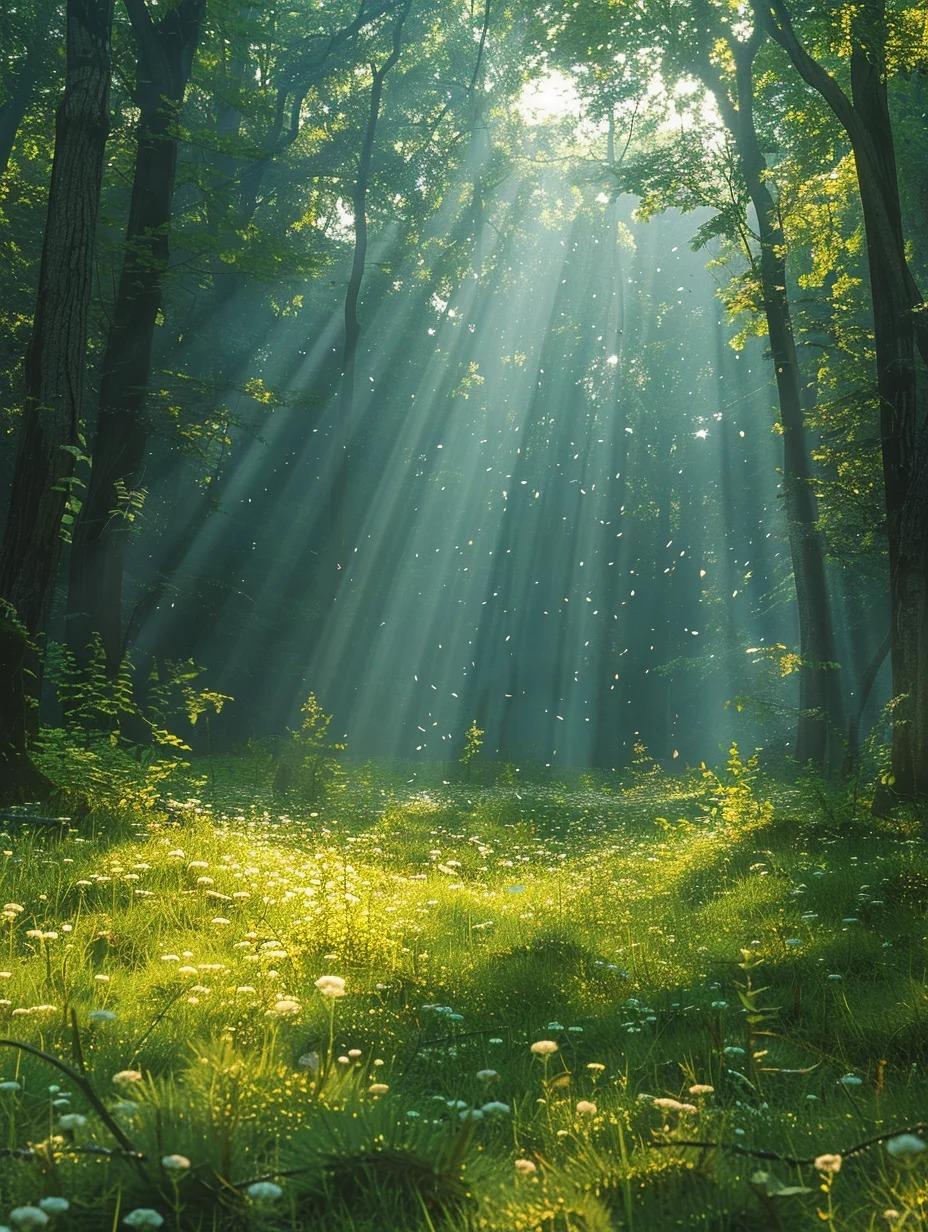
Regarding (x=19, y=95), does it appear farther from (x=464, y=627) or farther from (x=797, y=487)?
(x=464, y=627)

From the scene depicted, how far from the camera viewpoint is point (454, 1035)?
→ 413 centimetres

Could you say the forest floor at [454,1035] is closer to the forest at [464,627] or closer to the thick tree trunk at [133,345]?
the forest at [464,627]

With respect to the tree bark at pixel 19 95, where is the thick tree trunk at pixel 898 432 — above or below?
below

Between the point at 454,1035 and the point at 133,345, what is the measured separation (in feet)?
41.8

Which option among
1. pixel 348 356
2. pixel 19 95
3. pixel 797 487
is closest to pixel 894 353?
pixel 797 487

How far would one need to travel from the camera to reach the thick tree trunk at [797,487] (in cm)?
1848

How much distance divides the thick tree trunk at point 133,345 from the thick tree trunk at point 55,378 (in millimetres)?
4277

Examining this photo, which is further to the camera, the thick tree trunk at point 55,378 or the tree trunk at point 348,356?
the tree trunk at point 348,356

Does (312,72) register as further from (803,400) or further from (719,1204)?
(719,1204)

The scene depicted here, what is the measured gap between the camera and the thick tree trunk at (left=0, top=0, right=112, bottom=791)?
8.48 metres

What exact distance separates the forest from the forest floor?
28 mm

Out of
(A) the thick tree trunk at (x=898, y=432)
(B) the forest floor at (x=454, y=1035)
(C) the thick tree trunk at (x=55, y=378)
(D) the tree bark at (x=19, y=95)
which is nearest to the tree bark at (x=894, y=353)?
(A) the thick tree trunk at (x=898, y=432)

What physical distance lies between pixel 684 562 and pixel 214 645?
2123 centimetres

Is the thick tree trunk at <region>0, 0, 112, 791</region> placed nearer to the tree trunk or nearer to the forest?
the forest
